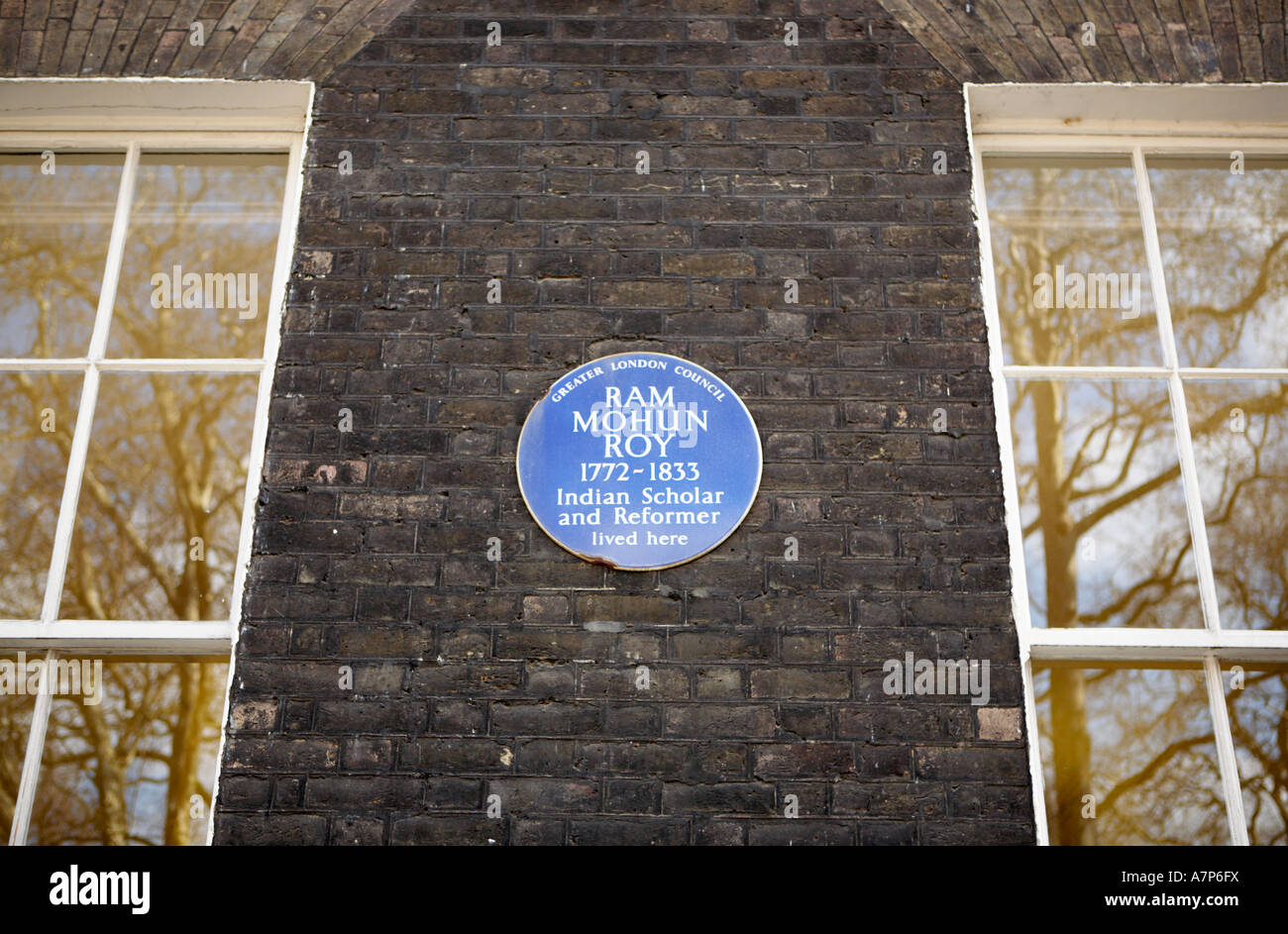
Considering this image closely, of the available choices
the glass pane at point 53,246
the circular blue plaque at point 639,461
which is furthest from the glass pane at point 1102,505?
the glass pane at point 53,246

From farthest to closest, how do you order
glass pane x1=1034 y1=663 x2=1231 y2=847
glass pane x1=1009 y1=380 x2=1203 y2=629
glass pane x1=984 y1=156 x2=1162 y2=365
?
glass pane x1=984 y1=156 x2=1162 y2=365 → glass pane x1=1009 y1=380 x2=1203 y2=629 → glass pane x1=1034 y1=663 x2=1231 y2=847

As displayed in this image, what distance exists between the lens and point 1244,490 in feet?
12.3

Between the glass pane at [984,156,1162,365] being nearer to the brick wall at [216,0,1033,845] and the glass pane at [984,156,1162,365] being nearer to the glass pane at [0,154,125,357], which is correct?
the brick wall at [216,0,1033,845]

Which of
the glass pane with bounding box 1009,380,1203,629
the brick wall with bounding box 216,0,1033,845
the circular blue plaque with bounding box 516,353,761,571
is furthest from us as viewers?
the glass pane with bounding box 1009,380,1203,629

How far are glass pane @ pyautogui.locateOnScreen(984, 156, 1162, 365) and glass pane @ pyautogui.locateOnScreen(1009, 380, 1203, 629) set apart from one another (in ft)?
0.44

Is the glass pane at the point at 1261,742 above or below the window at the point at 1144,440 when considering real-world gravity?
below

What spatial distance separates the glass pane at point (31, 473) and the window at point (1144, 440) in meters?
2.79

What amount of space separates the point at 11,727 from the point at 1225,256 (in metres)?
3.93

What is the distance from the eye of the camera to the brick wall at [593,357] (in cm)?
324

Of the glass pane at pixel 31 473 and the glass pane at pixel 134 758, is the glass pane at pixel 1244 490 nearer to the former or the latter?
the glass pane at pixel 134 758

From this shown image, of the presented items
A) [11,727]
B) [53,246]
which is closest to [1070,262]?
[53,246]

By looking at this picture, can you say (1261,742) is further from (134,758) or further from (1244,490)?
(134,758)

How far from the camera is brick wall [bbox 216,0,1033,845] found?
3.24 m

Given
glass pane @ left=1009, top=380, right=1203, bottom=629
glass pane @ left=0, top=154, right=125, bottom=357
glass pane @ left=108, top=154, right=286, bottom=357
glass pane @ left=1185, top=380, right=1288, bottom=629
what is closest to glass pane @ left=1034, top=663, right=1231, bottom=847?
glass pane @ left=1009, top=380, right=1203, bottom=629
